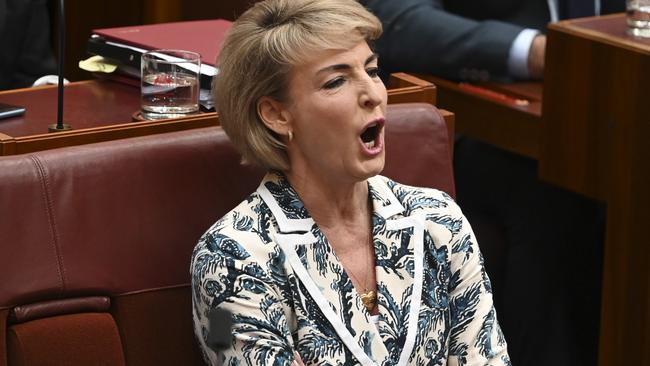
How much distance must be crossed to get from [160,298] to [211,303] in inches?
6.0

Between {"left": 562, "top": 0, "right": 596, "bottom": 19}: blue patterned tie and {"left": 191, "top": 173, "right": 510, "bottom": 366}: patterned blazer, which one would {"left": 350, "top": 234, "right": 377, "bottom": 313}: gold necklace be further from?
{"left": 562, "top": 0, "right": 596, "bottom": 19}: blue patterned tie

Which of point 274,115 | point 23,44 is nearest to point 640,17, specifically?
point 274,115

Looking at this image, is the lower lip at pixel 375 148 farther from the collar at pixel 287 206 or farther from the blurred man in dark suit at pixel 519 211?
the blurred man in dark suit at pixel 519 211

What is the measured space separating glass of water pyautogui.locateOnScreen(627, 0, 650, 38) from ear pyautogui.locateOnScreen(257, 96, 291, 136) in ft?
3.22

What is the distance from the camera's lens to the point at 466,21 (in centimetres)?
A: 300

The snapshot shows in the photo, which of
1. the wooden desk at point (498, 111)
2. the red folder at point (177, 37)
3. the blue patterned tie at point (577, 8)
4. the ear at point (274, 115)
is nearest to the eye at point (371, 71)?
the ear at point (274, 115)

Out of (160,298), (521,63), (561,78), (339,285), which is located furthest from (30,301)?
(521,63)

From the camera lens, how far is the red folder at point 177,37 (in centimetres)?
221

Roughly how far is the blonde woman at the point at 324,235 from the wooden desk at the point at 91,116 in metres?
0.16

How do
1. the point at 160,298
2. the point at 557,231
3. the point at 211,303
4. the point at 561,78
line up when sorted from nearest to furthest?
the point at 211,303 → the point at 160,298 → the point at 561,78 → the point at 557,231

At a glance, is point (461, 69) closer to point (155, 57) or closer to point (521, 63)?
point (521, 63)

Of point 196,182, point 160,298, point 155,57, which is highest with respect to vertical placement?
point 155,57

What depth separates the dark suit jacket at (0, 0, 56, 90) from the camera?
2.97m

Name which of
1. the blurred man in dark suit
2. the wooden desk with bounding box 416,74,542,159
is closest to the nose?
the wooden desk with bounding box 416,74,542,159
